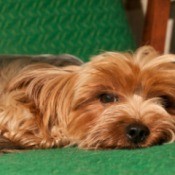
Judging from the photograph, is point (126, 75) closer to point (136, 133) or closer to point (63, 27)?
point (136, 133)

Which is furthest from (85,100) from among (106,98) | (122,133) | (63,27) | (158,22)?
(158,22)

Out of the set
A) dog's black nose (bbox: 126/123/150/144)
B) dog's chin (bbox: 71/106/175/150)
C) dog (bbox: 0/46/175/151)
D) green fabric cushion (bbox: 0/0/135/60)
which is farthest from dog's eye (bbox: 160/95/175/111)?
green fabric cushion (bbox: 0/0/135/60)

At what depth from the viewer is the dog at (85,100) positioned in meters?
1.54

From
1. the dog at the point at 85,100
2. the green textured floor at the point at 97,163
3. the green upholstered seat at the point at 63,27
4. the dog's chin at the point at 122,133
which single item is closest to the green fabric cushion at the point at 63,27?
the green upholstered seat at the point at 63,27

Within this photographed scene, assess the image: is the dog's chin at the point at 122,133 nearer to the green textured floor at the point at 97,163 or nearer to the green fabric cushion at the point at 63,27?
the green textured floor at the point at 97,163

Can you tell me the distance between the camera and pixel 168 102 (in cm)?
168

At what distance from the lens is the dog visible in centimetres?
154

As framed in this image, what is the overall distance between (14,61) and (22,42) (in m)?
0.39

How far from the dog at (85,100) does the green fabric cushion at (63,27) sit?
586 mm

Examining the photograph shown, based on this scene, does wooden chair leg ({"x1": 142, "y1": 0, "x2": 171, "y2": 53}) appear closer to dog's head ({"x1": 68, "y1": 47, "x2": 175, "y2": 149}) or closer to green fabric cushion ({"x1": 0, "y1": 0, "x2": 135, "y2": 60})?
green fabric cushion ({"x1": 0, "y1": 0, "x2": 135, "y2": 60})

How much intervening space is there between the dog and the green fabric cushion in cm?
59

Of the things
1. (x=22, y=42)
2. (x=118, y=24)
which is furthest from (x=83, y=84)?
(x=118, y=24)

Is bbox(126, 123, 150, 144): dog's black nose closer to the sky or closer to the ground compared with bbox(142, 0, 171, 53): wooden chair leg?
closer to the ground

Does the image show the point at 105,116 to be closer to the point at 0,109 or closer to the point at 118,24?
the point at 0,109
